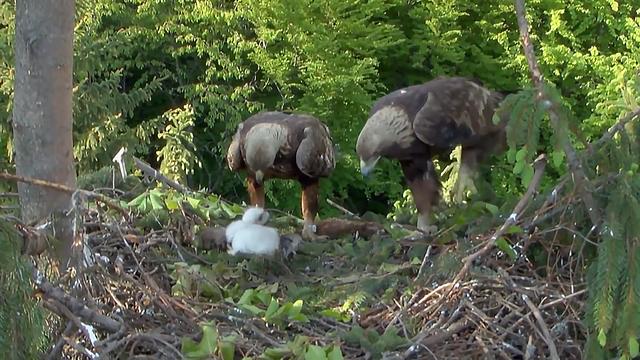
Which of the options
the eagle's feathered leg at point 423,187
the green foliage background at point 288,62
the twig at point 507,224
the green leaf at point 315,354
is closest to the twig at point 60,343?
the green leaf at point 315,354

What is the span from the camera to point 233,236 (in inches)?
209

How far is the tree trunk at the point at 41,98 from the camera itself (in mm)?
4004

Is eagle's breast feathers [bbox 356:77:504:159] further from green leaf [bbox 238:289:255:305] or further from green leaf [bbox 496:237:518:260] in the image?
green leaf [bbox 238:289:255:305]

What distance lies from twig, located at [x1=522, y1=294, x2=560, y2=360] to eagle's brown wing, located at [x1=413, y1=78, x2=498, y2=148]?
80.8 inches

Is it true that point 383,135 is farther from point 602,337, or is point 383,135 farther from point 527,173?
point 602,337

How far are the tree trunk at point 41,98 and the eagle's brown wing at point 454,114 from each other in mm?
2460

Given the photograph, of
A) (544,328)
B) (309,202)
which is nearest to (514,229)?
(544,328)

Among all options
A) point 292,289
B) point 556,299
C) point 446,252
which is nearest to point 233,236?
point 292,289

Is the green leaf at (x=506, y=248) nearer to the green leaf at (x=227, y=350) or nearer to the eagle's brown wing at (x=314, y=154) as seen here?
the green leaf at (x=227, y=350)

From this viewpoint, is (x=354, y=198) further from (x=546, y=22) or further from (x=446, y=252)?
(x=446, y=252)

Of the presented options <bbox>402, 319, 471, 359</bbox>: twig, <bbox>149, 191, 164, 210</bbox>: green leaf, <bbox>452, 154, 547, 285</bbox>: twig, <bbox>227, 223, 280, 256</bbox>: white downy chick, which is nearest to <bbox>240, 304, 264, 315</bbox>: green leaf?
<bbox>402, 319, 471, 359</bbox>: twig

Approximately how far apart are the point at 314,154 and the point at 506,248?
6.30 ft

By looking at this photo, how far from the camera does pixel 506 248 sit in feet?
14.2

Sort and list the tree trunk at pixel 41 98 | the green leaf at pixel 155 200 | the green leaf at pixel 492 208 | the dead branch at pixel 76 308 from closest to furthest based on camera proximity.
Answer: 1. the dead branch at pixel 76 308
2. the tree trunk at pixel 41 98
3. the green leaf at pixel 492 208
4. the green leaf at pixel 155 200
